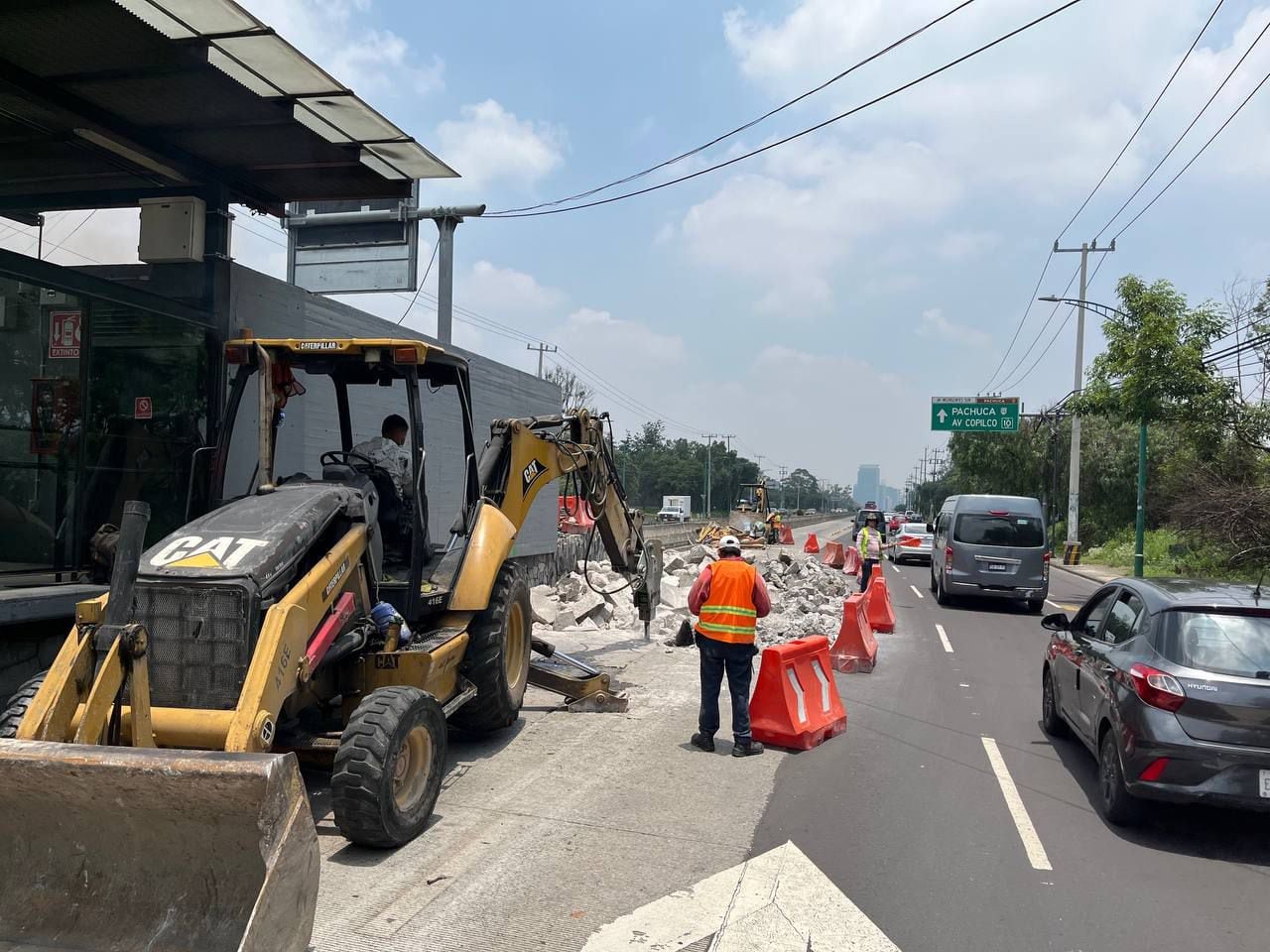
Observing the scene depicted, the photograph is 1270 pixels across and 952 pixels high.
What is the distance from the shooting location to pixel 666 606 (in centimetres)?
1603

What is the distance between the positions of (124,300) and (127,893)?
6.74m

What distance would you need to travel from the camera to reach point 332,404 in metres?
12.5

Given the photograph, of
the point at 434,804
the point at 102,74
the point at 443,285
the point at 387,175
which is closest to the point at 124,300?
the point at 102,74

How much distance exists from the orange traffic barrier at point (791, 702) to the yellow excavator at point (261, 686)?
81.2 inches

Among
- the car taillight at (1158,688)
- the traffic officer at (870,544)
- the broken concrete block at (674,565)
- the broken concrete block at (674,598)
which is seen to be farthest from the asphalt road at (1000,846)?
the broken concrete block at (674,565)

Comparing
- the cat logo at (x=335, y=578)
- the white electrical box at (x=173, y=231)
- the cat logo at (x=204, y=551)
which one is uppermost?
the white electrical box at (x=173, y=231)

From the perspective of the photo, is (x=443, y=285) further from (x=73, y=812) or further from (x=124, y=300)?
(x=73, y=812)

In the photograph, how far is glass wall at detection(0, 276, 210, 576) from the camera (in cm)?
823

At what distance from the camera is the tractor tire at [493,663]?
24.2 feet

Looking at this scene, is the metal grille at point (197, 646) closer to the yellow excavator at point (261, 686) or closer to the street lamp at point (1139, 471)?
the yellow excavator at point (261, 686)

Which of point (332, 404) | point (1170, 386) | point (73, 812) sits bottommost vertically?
point (73, 812)

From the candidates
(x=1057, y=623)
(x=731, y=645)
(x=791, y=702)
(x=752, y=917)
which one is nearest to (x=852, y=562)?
(x=1057, y=623)

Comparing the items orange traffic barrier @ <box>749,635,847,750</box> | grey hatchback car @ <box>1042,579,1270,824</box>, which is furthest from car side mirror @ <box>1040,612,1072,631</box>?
orange traffic barrier @ <box>749,635,847,750</box>

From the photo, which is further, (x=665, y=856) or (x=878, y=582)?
(x=878, y=582)
